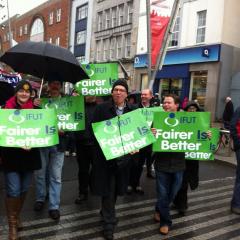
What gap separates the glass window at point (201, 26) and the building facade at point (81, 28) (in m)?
15.1

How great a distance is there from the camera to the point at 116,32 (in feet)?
111

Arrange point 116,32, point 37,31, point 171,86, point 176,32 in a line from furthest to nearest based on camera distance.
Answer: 1. point 37,31
2. point 116,32
3. point 171,86
4. point 176,32

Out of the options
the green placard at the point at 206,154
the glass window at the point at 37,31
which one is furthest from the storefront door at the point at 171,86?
the glass window at the point at 37,31

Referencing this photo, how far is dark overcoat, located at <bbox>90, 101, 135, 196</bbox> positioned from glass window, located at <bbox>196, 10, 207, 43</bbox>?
65.4 feet

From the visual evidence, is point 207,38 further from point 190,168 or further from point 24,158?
point 24,158

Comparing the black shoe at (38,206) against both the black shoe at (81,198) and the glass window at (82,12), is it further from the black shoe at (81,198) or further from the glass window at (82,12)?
the glass window at (82,12)

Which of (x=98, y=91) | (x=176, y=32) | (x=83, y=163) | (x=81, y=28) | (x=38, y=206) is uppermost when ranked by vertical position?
(x=81, y=28)

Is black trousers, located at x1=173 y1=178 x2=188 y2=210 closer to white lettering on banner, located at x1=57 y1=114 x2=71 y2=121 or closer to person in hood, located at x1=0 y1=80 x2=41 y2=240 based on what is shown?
white lettering on banner, located at x1=57 y1=114 x2=71 y2=121

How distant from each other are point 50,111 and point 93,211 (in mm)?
1847

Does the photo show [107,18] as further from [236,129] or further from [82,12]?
[236,129]

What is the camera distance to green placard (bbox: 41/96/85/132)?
5.85 m

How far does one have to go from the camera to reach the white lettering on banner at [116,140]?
16.1ft

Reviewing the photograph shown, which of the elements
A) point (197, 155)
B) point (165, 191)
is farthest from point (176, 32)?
point (165, 191)

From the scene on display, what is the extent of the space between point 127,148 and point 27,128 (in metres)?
1.17
